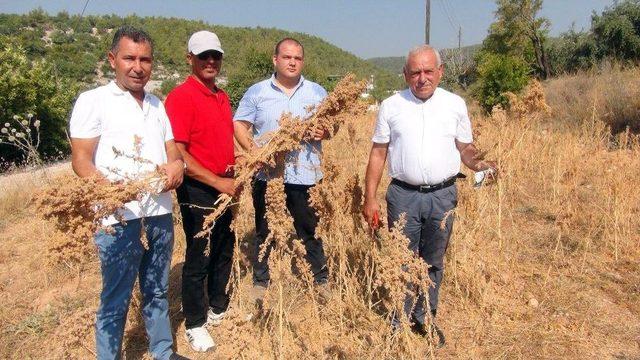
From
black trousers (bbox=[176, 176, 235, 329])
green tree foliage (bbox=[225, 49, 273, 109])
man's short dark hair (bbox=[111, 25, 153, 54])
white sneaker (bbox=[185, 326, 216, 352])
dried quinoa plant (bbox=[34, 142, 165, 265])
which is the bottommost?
white sneaker (bbox=[185, 326, 216, 352])

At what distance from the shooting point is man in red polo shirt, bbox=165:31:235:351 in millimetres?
2391

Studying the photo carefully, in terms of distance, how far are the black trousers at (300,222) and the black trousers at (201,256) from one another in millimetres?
379

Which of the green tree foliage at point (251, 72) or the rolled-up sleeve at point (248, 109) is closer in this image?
the rolled-up sleeve at point (248, 109)

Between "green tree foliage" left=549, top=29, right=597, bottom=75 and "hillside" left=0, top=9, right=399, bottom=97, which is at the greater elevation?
"hillside" left=0, top=9, right=399, bottom=97

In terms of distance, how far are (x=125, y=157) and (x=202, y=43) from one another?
0.86 meters

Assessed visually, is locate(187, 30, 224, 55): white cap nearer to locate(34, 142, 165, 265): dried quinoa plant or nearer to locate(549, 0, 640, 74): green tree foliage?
locate(34, 142, 165, 265): dried quinoa plant

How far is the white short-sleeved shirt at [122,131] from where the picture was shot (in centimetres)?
187

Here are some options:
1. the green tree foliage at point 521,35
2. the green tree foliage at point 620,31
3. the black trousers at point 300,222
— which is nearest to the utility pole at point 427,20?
the green tree foliage at point 521,35

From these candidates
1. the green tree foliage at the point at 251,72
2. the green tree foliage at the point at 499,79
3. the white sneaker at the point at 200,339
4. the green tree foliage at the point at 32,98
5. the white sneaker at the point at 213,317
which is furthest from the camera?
the green tree foliage at the point at 251,72

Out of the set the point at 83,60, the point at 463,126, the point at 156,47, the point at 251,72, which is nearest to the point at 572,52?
the point at 251,72

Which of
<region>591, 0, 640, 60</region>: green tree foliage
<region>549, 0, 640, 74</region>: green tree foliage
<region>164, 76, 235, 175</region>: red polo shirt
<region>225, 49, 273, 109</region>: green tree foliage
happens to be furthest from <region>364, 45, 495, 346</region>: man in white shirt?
<region>591, 0, 640, 60</region>: green tree foliage

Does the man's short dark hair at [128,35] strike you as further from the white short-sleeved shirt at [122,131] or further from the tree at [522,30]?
the tree at [522,30]

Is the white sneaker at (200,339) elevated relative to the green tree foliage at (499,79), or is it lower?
lower

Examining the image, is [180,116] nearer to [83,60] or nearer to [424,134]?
[424,134]
